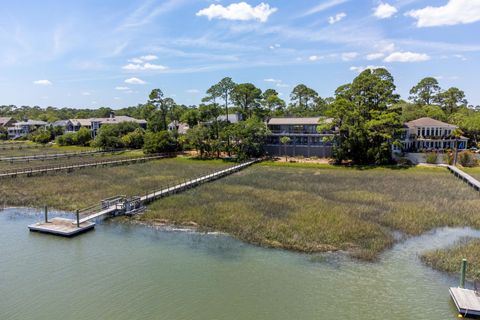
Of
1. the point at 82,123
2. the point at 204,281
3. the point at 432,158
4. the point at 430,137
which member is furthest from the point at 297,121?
the point at 82,123

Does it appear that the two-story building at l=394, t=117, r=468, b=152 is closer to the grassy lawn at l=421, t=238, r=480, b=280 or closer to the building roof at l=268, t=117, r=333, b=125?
the building roof at l=268, t=117, r=333, b=125

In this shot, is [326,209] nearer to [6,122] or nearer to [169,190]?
[169,190]

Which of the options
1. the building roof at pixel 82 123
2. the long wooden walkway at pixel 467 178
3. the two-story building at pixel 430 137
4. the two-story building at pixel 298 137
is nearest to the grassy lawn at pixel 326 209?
the long wooden walkway at pixel 467 178

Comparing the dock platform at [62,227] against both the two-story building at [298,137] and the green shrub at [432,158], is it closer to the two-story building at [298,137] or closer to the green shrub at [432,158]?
the two-story building at [298,137]

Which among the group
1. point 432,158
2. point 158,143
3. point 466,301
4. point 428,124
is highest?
point 428,124

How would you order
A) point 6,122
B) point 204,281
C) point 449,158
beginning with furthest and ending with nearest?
point 6,122, point 449,158, point 204,281

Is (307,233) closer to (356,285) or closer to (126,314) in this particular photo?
(356,285)
